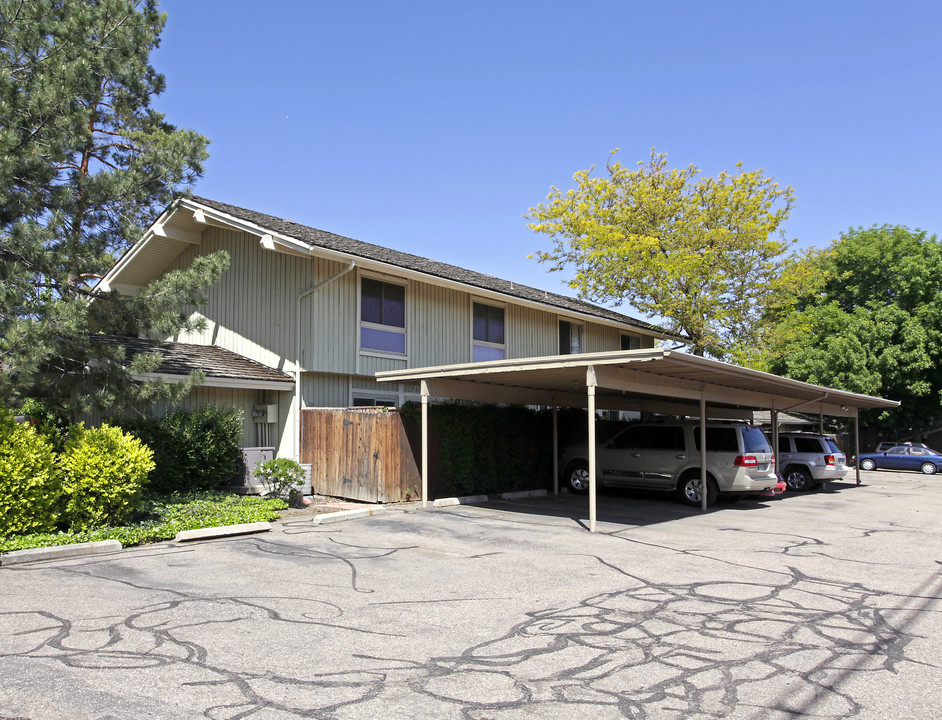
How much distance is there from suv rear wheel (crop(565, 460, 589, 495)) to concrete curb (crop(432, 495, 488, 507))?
294 cm

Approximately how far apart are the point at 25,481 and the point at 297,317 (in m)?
7.33

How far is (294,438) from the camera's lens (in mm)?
16047

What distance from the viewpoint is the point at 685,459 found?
16.0 metres

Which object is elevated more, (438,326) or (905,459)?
(438,326)

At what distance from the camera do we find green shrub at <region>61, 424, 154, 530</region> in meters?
10.2

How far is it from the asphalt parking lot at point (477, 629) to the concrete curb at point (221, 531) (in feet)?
1.08

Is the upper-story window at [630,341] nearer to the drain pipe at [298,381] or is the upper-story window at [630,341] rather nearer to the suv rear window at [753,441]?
the suv rear window at [753,441]

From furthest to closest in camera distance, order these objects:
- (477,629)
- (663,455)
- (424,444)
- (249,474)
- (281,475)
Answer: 1. (663,455)
2. (249,474)
3. (424,444)
4. (281,475)
5. (477,629)

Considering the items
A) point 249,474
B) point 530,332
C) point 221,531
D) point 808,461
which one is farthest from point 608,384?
point 808,461

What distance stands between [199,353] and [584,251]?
58.4ft

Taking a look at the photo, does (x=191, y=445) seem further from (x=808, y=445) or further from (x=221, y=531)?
(x=808, y=445)

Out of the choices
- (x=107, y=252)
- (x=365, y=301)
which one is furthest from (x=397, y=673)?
(x=365, y=301)

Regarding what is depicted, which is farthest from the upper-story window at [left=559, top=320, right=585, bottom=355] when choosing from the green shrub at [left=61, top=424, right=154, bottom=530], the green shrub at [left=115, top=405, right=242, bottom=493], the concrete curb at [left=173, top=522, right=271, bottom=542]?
the green shrub at [left=61, top=424, right=154, bottom=530]

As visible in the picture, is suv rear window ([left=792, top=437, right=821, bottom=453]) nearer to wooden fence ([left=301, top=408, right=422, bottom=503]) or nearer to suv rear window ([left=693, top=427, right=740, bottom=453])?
suv rear window ([left=693, top=427, right=740, bottom=453])
